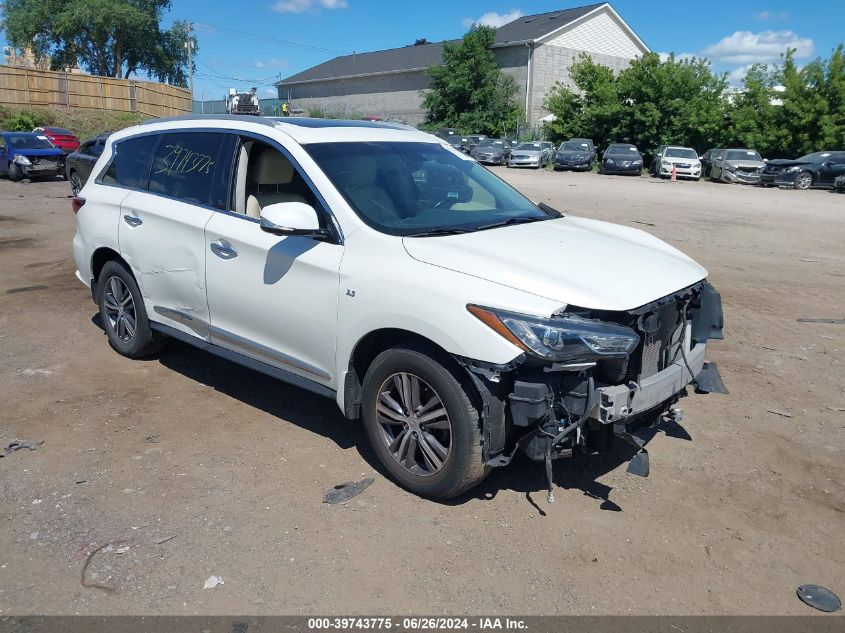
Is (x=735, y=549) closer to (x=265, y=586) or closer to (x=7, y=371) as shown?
(x=265, y=586)

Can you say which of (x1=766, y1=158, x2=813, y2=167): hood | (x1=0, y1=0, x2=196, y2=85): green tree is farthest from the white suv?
(x1=0, y1=0, x2=196, y2=85): green tree

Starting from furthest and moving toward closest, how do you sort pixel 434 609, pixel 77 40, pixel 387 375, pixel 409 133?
1. pixel 77 40
2. pixel 409 133
3. pixel 387 375
4. pixel 434 609

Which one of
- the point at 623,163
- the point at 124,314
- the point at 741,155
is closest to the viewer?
the point at 124,314

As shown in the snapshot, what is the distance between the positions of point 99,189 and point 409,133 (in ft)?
8.78

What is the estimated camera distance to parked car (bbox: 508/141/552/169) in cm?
3784

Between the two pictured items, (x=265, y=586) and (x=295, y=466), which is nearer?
(x=265, y=586)

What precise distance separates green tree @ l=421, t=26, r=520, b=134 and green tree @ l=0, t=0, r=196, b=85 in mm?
26568

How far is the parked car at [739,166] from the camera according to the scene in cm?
3206

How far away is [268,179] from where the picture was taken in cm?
491

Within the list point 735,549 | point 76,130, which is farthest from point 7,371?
point 76,130

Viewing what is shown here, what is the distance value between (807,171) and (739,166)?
321 centimetres

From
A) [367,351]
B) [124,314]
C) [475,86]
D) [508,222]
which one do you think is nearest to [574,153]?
[475,86]

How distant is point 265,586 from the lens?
3256 millimetres

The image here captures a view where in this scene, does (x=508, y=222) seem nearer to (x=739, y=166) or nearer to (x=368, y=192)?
(x=368, y=192)
